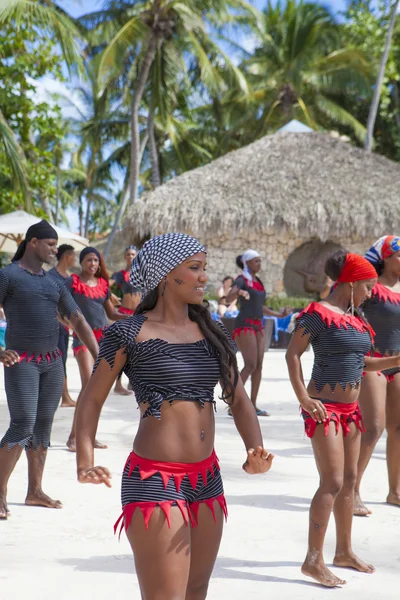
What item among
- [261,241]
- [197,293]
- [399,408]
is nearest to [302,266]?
[261,241]

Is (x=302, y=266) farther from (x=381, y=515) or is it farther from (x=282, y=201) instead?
(x=381, y=515)

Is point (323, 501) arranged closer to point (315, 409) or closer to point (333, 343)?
point (315, 409)

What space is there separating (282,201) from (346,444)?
66.2 ft

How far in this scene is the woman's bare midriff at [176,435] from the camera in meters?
2.78

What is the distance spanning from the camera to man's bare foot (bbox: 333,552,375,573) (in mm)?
4277

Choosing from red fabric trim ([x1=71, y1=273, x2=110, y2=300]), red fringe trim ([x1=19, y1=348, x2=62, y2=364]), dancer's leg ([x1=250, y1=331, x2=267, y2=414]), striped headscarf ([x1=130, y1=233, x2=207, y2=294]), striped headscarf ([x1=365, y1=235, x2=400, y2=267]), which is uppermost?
striped headscarf ([x1=130, y1=233, x2=207, y2=294])

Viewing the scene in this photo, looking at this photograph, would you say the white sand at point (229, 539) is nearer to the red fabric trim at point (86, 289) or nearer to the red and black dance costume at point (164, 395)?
the red and black dance costume at point (164, 395)

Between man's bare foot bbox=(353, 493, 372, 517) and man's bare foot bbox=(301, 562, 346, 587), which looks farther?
man's bare foot bbox=(353, 493, 372, 517)

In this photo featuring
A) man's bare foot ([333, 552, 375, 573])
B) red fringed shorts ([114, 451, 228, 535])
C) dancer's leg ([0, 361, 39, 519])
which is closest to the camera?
red fringed shorts ([114, 451, 228, 535])

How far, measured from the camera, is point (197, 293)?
293 centimetres

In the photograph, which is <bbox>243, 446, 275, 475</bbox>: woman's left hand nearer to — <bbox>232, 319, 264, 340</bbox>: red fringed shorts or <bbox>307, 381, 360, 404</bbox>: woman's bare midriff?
<bbox>307, 381, 360, 404</bbox>: woman's bare midriff

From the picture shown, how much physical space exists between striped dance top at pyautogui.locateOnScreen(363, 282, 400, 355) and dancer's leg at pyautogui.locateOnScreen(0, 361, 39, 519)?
2.29 meters

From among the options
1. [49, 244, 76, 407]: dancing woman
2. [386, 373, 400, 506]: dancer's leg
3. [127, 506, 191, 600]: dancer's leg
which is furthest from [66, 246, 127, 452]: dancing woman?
[127, 506, 191, 600]: dancer's leg

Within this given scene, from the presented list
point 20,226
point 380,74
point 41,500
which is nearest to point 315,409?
point 41,500
